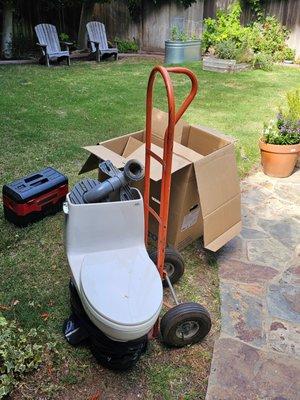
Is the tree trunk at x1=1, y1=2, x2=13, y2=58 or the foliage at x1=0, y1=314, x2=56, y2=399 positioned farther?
the tree trunk at x1=1, y1=2, x2=13, y2=58

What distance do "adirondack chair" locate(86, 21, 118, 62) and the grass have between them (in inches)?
14.0

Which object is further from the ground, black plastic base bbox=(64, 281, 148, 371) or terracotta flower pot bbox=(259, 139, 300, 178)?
terracotta flower pot bbox=(259, 139, 300, 178)

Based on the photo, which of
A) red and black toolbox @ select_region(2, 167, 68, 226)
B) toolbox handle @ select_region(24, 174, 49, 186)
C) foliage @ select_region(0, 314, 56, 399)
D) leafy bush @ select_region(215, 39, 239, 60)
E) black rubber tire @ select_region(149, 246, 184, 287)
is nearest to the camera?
foliage @ select_region(0, 314, 56, 399)

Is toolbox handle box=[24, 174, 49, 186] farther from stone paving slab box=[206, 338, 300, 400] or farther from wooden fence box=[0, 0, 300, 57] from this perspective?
wooden fence box=[0, 0, 300, 57]

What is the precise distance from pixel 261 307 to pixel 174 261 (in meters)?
0.64

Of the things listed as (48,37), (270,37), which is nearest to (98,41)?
(48,37)

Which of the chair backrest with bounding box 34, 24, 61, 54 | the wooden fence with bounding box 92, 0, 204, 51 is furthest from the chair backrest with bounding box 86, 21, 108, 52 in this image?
the wooden fence with bounding box 92, 0, 204, 51

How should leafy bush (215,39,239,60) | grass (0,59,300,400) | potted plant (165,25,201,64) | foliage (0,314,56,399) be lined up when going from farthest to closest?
potted plant (165,25,201,64), leafy bush (215,39,239,60), grass (0,59,300,400), foliage (0,314,56,399)

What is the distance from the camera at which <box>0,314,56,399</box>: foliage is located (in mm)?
1976

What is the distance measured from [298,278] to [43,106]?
4.57 metres

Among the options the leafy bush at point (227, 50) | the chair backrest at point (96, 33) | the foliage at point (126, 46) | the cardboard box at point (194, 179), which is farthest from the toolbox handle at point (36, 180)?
the foliage at point (126, 46)

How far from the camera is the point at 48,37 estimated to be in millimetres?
8922

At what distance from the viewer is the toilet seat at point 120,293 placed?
1.82m

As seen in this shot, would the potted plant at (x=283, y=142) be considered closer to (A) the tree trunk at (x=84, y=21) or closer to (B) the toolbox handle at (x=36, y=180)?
(B) the toolbox handle at (x=36, y=180)
